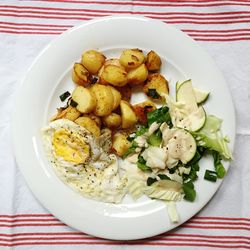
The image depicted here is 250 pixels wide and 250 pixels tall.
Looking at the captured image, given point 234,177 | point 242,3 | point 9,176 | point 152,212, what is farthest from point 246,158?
point 9,176

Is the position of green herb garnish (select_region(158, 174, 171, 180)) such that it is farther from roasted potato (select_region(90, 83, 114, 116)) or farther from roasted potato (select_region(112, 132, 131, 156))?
roasted potato (select_region(90, 83, 114, 116))

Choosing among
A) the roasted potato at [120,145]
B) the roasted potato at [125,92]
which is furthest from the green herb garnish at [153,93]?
the roasted potato at [120,145]

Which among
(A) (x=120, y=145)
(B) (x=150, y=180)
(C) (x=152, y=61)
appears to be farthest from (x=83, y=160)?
(C) (x=152, y=61)

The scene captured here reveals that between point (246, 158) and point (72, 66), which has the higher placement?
point (72, 66)

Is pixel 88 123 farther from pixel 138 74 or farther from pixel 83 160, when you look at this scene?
pixel 138 74

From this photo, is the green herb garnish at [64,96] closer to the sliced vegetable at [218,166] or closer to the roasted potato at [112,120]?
the roasted potato at [112,120]

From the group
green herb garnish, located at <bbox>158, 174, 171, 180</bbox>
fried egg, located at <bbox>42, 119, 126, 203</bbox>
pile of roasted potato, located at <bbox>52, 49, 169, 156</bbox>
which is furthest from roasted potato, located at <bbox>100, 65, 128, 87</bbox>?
green herb garnish, located at <bbox>158, 174, 171, 180</bbox>

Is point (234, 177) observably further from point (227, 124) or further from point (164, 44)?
point (164, 44)
